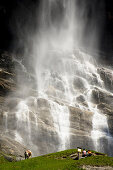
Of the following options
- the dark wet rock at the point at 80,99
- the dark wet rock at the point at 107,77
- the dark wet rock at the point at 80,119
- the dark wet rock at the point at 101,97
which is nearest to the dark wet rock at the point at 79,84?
the dark wet rock at the point at 101,97

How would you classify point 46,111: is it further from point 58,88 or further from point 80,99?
Result: point 58,88

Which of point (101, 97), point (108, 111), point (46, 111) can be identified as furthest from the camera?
point (101, 97)

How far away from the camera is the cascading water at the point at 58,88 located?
49719mm

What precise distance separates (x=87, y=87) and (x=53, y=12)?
47682mm

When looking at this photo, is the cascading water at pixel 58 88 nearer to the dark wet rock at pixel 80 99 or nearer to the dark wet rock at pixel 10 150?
the dark wet rock at pixel 80 99

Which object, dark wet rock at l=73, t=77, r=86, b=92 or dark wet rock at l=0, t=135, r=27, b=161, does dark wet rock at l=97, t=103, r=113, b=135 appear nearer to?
dark wet rock at l=73, t=77, r=86, b=92

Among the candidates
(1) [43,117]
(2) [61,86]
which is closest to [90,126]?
(1) [43,117]

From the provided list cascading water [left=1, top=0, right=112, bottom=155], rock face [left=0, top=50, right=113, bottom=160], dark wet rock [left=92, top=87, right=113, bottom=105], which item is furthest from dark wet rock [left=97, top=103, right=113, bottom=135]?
dark wet rock [left=92, top=87, right=113, bottom=105]

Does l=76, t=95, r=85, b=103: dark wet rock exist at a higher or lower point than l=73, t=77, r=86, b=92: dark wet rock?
lower

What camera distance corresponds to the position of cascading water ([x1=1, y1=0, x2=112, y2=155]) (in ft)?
163

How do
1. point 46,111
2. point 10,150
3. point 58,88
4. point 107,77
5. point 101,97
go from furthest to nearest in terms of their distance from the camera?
point 107,77 < point 58,88 < point 101,97 < point 46,111 < point 10,150

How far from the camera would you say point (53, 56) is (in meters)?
88.4

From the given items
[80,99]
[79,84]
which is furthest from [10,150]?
[79,84]

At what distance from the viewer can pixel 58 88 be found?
71.1 metres
